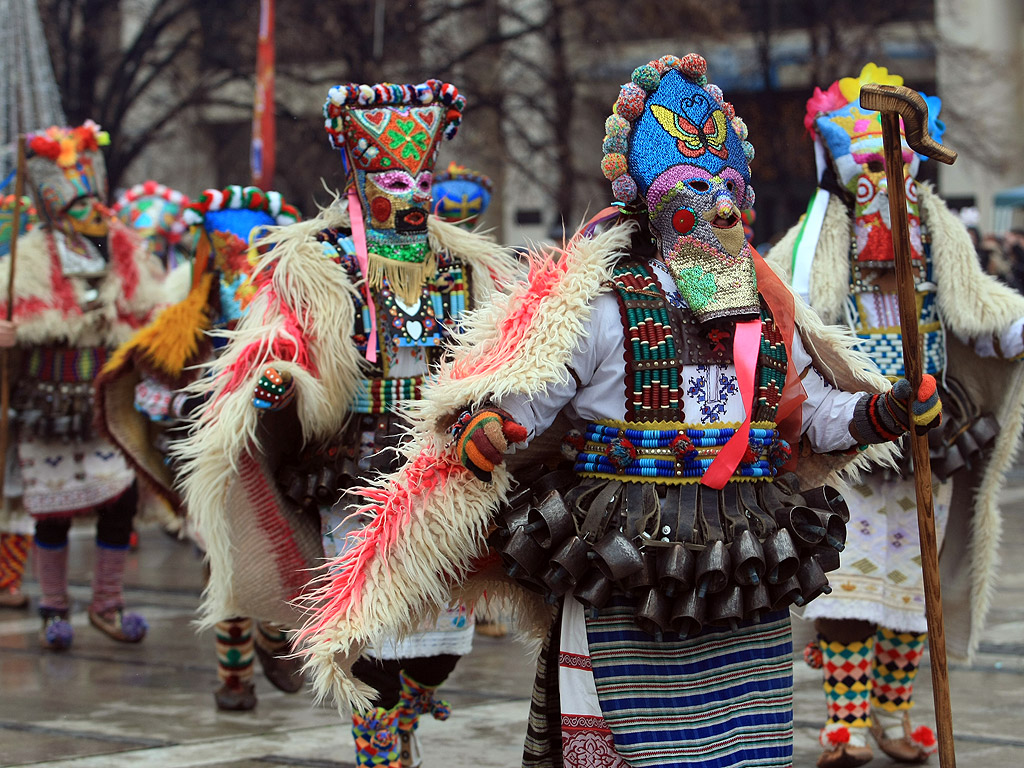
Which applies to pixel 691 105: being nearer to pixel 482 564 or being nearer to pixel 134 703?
pixel 482 564

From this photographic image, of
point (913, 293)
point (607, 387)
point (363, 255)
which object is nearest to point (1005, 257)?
point (363, 255)

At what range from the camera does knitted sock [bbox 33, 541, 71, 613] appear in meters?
7.21

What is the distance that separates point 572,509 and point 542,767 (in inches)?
28.5

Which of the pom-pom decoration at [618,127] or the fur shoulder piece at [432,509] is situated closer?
the fur shoulder piece at [432,509]

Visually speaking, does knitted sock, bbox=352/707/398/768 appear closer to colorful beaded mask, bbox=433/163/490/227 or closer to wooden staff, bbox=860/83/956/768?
wooden staff, bbox=860/83/956/768

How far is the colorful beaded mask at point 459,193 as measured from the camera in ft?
26.4

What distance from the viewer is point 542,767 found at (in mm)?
3723

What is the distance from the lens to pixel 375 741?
438 cm

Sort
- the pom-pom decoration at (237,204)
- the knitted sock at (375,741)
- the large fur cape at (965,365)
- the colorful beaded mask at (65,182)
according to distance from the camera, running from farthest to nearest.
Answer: the colorful beaded mask at (65,182) < the pom-pom decoration at (237,204) < the large fur cape at (965,365) < the knitted sock at (375,741)

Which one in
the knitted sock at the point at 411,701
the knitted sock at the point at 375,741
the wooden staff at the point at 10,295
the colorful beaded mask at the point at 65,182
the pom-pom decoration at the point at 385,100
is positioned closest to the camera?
the knitted sock at the point at 375,741

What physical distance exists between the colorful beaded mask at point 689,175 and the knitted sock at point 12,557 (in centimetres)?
542

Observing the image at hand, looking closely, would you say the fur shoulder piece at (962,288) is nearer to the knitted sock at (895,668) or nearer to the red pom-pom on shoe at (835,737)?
the knitted sock at (895,668)

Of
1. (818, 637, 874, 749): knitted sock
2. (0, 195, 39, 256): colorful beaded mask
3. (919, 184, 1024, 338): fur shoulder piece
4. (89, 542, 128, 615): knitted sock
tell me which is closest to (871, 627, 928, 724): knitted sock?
(818, 637, 874, 749): knitted sock

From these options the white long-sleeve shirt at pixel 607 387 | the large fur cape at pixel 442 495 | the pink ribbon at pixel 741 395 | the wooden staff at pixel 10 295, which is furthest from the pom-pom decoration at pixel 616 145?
the wooden staff at pixel 10 295
